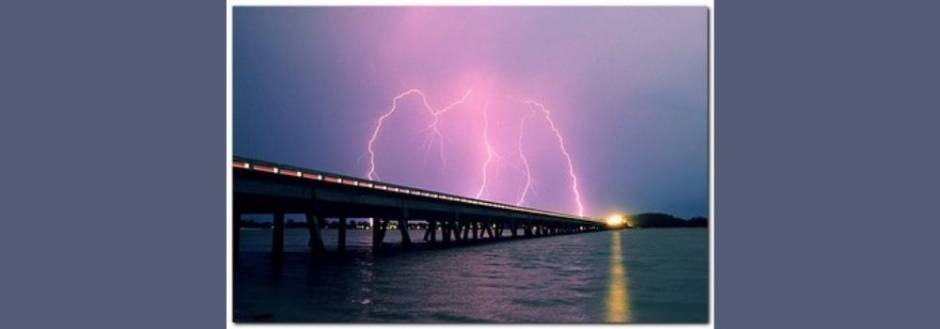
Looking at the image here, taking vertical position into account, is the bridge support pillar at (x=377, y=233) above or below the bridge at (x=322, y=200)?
below

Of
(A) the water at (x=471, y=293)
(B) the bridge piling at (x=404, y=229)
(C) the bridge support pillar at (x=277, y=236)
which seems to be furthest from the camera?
(B) the bridge piling at (x=404, y=229)

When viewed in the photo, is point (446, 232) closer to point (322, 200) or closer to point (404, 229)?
point (404, 229)

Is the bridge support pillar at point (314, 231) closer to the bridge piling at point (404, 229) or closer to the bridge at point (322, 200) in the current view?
the bridge at point (322, 200)

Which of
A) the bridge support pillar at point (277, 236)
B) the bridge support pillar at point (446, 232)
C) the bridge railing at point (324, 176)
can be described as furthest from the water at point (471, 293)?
the bridge support pillar at point (446, 232)

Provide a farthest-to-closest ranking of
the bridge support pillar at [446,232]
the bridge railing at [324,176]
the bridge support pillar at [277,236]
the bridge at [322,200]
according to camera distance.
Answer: the bridge support pillar at [446,232], the bridge support pillar at [277,236], the bridge at [322,200], the bridge railing at [324,176]

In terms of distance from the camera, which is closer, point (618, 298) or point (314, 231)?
point (618, 298)

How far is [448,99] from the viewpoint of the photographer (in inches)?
822

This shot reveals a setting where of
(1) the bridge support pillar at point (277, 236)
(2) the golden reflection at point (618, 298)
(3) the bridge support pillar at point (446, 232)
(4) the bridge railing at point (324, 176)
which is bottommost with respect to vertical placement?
(3) the bridge support pillar at point (446, 232)

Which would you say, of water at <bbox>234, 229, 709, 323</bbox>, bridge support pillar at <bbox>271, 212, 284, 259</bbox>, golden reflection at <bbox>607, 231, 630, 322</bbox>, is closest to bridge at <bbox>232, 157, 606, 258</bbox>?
bridge support pillar at <bbox>271, 212, 284, 259</bbox>

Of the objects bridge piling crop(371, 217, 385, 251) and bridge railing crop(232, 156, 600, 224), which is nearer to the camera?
bridge railing crop(232, 156, 600, 224)

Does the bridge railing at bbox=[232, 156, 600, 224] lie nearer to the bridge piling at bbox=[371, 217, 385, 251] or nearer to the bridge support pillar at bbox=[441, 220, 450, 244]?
the bridge piling at bbox=[371, 217, 385, 251]

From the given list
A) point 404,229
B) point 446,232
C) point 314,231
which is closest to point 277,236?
point 314,231

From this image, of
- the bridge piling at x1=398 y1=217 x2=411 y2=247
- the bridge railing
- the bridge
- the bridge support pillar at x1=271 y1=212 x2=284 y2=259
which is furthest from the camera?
the bridge piling at x1=398 y1=217 x2=411 y2=247

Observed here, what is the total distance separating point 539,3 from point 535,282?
31.3 feet
